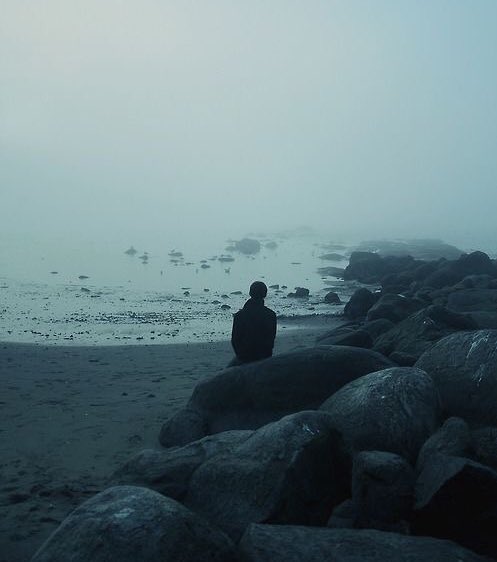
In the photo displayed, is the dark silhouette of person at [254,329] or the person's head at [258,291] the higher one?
the person's head at [258,291]

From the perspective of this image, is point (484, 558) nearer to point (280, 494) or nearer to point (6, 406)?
point (280, 494)

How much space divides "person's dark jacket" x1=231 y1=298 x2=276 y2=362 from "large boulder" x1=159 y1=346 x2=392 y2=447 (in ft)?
1.99

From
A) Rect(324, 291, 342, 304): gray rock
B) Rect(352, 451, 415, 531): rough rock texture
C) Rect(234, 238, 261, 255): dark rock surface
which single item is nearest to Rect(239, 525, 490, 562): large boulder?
Rect(352, 451, 415, 531): rough rock texture

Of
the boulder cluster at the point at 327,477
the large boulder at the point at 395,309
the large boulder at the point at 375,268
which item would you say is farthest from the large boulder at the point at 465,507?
the large boulder at the point at 375,268

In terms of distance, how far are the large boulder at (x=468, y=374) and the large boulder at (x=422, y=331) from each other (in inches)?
84.3

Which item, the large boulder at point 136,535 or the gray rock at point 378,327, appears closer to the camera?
the large boulder at point 136,535

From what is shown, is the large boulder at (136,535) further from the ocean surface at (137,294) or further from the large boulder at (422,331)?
the ocean surface at (137,294)

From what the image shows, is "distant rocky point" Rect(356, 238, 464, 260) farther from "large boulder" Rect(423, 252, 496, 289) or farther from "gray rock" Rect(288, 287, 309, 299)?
"gray rock" Rect(288, 287, 309, 299)

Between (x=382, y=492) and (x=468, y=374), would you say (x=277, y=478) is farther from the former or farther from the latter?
(x=468, y=374)

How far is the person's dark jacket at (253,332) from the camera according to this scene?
9656mm

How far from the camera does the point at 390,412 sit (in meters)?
6.25

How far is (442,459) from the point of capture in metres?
5.13

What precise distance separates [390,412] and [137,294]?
2668cm

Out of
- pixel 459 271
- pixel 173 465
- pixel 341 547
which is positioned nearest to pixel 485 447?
pixel 341 547
